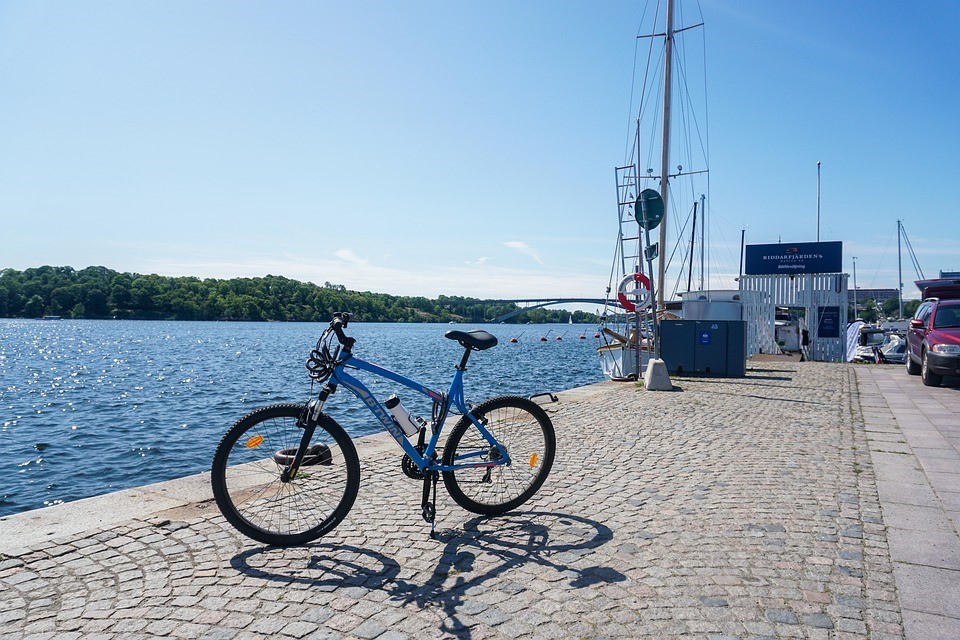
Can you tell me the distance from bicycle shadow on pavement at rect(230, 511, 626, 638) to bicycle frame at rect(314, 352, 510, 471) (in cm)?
43

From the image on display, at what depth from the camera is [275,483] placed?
4086 mm

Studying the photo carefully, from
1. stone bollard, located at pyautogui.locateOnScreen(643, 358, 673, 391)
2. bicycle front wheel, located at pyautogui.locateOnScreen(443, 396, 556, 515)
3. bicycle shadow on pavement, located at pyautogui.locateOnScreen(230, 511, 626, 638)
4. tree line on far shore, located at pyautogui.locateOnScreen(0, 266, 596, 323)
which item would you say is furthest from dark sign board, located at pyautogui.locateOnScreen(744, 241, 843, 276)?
tree line on far shore, located at pyautogui.locateOnScreen(0, 266, 596, 323)

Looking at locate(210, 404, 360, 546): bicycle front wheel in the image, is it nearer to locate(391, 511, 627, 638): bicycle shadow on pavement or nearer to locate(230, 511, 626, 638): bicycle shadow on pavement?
locate(230, 511, 626, 638): bicycle shadow on pavement

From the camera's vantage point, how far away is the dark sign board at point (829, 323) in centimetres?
2348

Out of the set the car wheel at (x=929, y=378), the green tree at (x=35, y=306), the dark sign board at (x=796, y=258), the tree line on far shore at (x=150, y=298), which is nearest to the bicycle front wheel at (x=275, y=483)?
the car wheel at (x=929, y=378)

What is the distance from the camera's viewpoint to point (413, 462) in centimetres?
422

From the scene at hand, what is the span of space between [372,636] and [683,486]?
130 inches

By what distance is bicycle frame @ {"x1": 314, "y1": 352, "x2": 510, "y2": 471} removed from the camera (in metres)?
4.05

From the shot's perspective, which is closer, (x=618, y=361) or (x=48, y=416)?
(x=48, y=416)

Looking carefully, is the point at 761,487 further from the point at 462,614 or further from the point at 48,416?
the point at 48,416

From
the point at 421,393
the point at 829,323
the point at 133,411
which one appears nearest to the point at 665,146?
the point at 829,323

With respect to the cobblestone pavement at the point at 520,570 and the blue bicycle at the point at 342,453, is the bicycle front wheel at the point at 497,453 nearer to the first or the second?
the blue bicycle at the point at 342,453

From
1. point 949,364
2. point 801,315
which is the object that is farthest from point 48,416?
point 801,315

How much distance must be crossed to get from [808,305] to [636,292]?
42.8 ft
